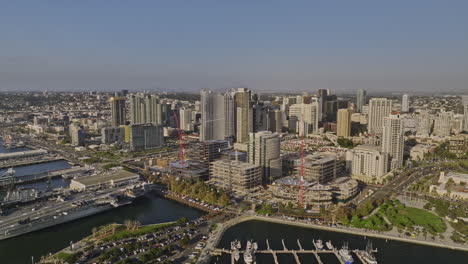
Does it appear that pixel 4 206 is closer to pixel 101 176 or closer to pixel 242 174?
pixel 101 176

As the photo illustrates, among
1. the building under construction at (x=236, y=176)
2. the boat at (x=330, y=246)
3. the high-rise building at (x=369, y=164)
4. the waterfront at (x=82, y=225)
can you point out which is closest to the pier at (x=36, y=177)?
the waterfront at (x=82, y=225)

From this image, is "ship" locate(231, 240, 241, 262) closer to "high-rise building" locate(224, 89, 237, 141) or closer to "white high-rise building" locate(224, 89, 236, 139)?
"high-rise building" locate(224, 89, 237, 141)

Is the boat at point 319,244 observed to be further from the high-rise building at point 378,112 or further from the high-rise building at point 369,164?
the high-rise building at point 378,112

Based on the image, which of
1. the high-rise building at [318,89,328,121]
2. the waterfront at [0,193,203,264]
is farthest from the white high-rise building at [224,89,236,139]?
the waterfront at [0,193,203,264]

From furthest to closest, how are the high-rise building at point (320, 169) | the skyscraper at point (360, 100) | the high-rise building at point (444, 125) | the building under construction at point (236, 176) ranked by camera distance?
1. the skyscraper at point (360, 100)
2. the high-rise building at point (444, 125)
3. the high-rise building at point (320, 169)
4. the building under construction at point (236, 176)

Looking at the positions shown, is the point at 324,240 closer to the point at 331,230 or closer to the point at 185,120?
the point at 331,230

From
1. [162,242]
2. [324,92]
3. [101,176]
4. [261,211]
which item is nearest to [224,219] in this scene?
[261,211]
